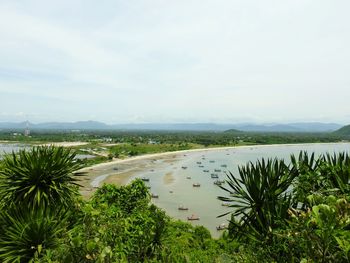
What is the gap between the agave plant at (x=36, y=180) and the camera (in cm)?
738

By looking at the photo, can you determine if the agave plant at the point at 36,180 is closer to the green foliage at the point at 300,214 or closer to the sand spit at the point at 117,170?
the green foliage at the point at 300,214

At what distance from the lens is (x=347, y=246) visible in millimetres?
2717

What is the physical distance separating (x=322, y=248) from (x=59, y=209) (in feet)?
19.6

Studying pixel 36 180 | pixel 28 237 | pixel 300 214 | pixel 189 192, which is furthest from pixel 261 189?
pixel 189 192

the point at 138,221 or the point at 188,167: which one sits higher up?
the point at 138,221

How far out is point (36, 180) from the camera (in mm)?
7520

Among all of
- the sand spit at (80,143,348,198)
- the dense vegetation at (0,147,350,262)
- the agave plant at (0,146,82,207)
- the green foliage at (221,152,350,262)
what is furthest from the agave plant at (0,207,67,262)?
the sand spit at (80,143,348,198)

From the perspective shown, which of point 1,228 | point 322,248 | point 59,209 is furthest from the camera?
point 59,209

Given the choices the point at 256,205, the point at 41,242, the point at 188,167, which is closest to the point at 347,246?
the point at 256,205

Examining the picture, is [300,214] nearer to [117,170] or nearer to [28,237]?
[28,237]

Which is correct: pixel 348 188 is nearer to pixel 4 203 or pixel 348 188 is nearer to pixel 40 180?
pixel 40 180

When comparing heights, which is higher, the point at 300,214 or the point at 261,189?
the point at 300,214

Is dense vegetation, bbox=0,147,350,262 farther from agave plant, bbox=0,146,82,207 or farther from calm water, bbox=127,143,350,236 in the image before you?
calm water, bbox=127,143,350,236

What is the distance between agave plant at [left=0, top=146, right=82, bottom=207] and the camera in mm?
7383
